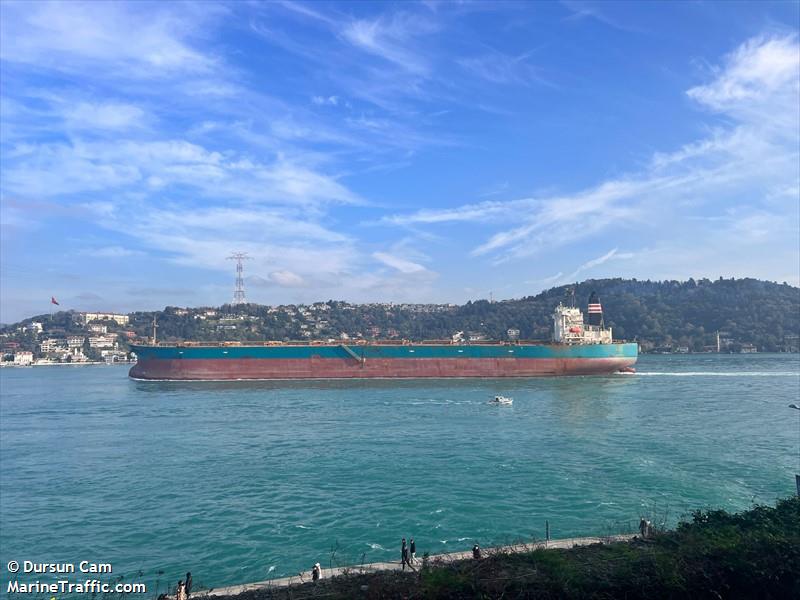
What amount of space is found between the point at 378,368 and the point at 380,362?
2.14 feet

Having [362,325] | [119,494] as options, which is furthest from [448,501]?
[362,325]

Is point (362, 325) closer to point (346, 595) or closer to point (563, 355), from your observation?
point (563, 355)

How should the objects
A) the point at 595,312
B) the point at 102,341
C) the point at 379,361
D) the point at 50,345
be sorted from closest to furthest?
the point at 379,361, the point at 595,312, the point at 50,345, the point at 102,341

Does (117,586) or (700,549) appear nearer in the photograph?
(700,549)

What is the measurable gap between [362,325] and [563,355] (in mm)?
120650

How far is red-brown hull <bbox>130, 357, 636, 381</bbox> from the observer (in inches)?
2133

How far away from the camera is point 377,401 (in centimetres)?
3966

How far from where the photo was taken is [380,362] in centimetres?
5441

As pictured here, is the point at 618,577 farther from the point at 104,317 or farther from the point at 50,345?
the point at 104,317

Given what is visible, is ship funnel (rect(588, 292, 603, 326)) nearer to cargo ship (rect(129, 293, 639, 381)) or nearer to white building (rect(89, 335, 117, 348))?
cargo ship (rect(129, 293, 639, 381))

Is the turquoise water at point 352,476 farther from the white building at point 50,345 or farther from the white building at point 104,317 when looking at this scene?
the white building at point 104,317

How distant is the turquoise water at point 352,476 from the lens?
14047mm

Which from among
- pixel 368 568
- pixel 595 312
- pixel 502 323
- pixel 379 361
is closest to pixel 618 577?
pixel 368 568

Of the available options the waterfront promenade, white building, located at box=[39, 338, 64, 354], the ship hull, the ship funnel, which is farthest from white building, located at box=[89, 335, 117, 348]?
the waterfront promenade
